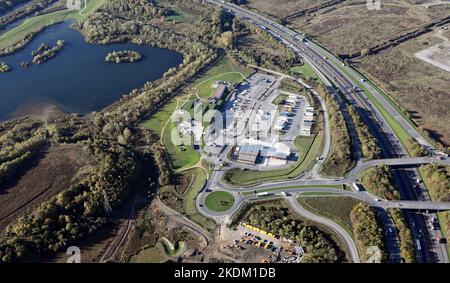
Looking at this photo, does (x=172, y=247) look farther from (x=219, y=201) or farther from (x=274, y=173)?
(x=274, y=173)

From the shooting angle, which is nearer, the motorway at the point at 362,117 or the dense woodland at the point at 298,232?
the dense woodland at the point at 298,232

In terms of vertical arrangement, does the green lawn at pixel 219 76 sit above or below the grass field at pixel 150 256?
above

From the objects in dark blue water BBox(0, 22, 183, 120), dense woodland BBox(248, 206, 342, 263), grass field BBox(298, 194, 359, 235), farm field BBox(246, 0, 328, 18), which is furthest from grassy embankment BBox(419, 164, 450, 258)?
farm field BBox(246, 0, 328, 18)

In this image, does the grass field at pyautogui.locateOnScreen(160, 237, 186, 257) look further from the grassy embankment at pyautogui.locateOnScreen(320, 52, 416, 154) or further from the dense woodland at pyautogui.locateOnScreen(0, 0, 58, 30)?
the dense woodland at pyautogui.locateOnScreen(0, 0, 58, 30)

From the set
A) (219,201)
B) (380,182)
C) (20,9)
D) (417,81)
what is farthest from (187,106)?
(20,9)

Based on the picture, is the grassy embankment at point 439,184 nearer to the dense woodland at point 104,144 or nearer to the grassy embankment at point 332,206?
the grassy embankment at point 332,206

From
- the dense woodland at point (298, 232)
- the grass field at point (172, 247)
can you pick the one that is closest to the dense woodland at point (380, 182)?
the dense woodland at point (298, 232)
